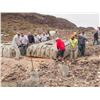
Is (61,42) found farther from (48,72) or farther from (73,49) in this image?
(48,72)

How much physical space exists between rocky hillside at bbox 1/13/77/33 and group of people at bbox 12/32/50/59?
0.11 meters

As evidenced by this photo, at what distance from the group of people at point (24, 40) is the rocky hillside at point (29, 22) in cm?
11

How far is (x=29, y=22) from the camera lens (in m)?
11.2

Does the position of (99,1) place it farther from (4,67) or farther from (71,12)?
(4,67)

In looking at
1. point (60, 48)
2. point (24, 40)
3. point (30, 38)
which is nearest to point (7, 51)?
point (24, 40)

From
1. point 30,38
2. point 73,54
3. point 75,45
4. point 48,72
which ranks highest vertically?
point 30,38

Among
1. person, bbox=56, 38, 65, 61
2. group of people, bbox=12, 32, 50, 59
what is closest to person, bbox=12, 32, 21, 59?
group of people, bbox=12, 32, 50, 59

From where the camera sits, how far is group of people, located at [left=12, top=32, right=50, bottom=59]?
11234mm

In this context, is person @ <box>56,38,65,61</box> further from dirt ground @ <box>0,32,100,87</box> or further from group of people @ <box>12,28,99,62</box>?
dirt ground @ <box>0,32,100,87</box>

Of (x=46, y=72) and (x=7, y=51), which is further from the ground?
(x=7, y=51)

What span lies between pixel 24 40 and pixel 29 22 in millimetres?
312
